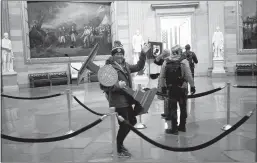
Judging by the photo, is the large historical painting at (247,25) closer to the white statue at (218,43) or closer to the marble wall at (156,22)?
Answer: the white statue at (218,43)

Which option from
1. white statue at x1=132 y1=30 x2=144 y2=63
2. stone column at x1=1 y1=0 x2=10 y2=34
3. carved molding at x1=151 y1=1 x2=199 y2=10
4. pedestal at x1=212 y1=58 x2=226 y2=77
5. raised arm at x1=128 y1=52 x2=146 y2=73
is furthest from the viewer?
carved molding at x1=151 y1=1 x2=199 y2=10

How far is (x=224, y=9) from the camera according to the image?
1734cm

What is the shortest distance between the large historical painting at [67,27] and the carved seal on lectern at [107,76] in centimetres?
1329

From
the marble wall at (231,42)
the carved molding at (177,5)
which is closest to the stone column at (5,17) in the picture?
the carved molding at (177,5)

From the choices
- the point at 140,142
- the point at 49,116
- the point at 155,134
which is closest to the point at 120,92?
the point at 140,142

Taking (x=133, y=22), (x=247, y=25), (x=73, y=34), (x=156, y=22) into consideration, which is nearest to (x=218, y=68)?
(x=247, y=25)

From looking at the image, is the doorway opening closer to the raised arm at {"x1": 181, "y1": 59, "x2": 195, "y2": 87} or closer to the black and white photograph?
the black and white photograph

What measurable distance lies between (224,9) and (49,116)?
13.3 m

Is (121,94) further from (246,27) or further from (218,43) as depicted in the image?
(246,27)

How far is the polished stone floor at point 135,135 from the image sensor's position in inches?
183

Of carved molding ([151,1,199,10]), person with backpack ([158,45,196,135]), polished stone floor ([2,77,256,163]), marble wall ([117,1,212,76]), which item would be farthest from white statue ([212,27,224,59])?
person with backpack ([158,45,196,135])

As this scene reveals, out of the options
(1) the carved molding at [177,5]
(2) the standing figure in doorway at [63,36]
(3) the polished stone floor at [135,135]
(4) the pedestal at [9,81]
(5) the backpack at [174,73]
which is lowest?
(3) the polished stone floor at [135,135]

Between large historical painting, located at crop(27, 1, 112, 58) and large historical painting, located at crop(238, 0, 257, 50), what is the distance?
795cm

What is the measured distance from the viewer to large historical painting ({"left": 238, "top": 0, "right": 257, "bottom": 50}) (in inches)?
674
